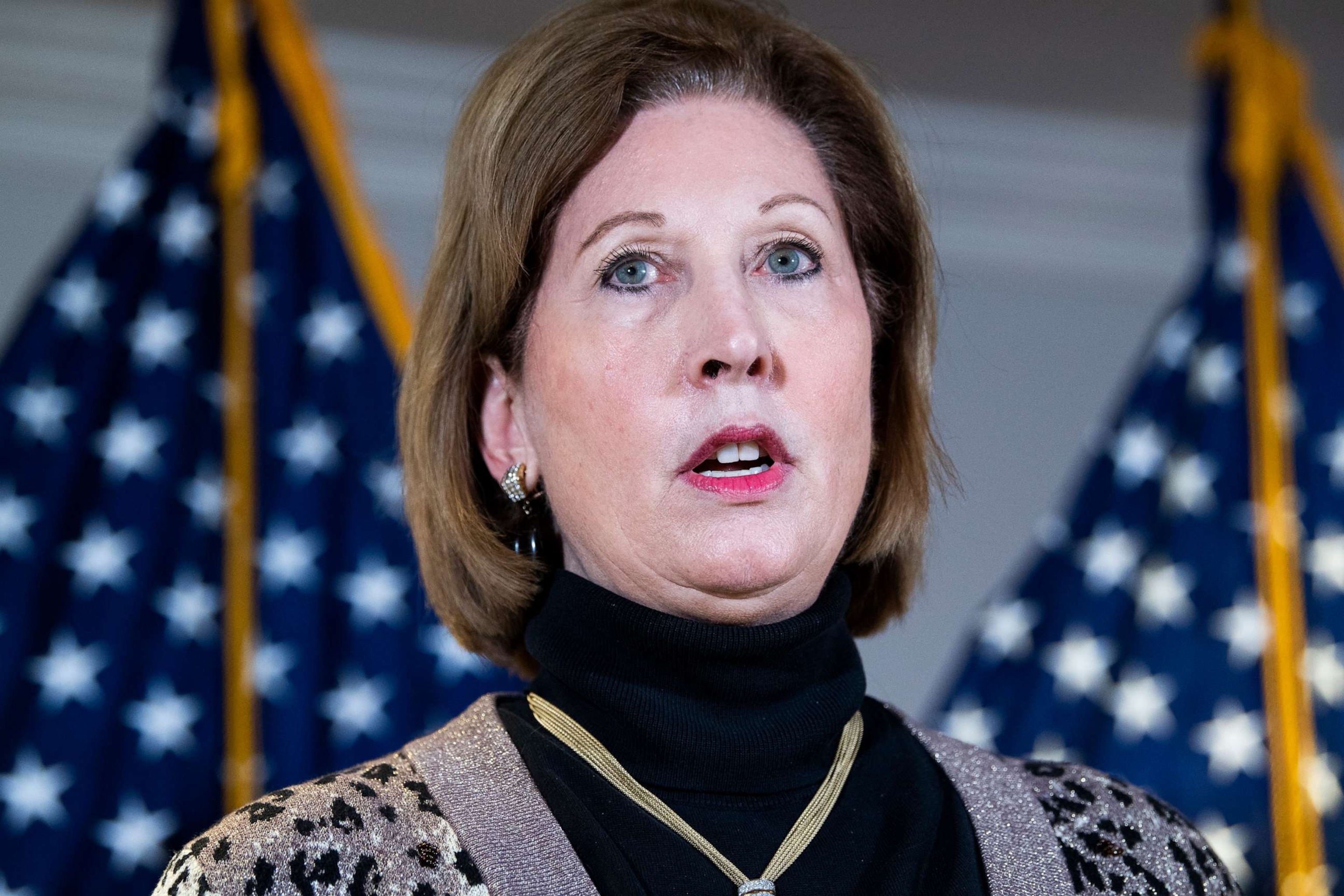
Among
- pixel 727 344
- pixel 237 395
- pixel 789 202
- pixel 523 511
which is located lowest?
pixel 237 395

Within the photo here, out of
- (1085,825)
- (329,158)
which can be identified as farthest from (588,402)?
(329,158)

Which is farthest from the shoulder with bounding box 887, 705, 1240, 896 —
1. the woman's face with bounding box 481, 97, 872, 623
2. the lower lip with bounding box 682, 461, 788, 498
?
the lower lip with bounding box 682, 461, 788, 498

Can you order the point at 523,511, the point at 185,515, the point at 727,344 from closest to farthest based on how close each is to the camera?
the point at 727,344
the point at 523,511
the point at 185,515

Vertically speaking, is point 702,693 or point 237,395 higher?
point 702,693

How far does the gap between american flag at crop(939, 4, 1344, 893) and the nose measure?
5.91 ft

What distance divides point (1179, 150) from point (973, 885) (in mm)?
3178

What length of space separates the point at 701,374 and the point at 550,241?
25 cm

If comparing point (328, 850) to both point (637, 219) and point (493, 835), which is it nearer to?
point (493, 835)

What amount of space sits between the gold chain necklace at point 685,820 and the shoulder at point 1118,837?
0.65ft

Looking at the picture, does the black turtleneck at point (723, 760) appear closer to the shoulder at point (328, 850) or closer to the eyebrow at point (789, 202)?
the shoulder at point (328, 850)

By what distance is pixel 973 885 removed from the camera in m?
1.40

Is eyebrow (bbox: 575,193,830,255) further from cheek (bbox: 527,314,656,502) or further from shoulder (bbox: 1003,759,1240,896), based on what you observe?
shoulder (bbox: 1003,759,1240,896)

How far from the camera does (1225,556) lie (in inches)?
117

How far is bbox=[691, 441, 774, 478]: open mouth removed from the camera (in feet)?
4.60
